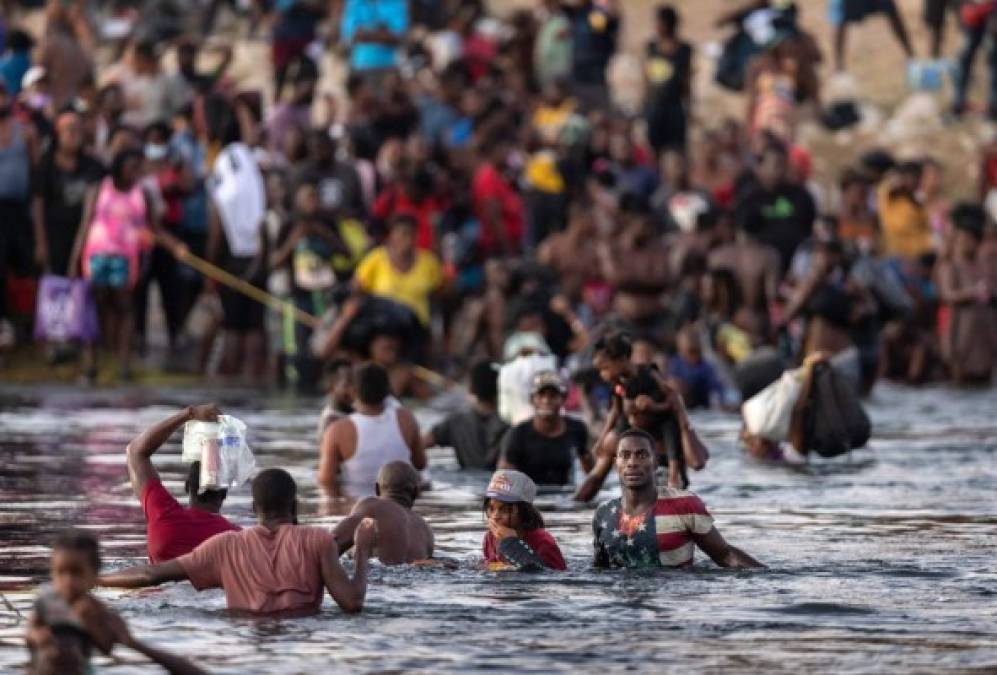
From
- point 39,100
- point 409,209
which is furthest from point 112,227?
point 409,209

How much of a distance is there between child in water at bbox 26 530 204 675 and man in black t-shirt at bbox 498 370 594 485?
7.50m

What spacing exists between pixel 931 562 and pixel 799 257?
12.7 m

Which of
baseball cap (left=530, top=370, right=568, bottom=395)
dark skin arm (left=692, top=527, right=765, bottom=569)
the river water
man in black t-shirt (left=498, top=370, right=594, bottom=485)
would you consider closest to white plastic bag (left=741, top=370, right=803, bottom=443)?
the river water

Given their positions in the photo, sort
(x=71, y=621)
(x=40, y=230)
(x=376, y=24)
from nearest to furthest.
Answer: (x=71, y=621) → (x=40, y=230) → (x=376, y=24)

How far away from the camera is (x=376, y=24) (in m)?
29.6

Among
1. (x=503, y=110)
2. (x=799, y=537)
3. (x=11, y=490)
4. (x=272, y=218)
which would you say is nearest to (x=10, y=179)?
(x=272, y=218)

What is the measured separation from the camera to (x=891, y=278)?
2755 centimetres

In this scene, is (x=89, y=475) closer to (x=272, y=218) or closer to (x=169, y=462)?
(x=169, y=462)

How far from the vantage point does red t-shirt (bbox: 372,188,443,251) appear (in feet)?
87.2

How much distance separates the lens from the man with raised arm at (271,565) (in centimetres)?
1223

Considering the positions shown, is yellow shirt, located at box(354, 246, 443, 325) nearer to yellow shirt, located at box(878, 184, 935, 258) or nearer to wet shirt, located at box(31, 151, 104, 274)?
wet shirt, located at box(31, 151, 104, 274)

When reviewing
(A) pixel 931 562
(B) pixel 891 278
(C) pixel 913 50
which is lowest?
(A) pixel 931 562

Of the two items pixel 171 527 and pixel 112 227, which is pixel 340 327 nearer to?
pixel 112 227

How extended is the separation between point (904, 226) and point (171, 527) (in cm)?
1767
